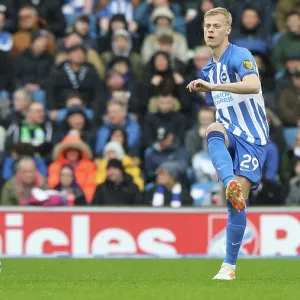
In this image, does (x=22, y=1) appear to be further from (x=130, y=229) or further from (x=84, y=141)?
(x=130, y=229)

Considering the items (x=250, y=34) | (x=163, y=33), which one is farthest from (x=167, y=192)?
(x=250, y=34)

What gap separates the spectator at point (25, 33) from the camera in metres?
17.4

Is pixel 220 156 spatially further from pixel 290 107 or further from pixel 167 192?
pixel 290 107

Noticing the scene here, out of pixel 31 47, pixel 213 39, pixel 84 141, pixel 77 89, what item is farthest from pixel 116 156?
pixel 213 39

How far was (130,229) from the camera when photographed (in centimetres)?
1323

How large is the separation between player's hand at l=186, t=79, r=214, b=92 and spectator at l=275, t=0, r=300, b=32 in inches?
375

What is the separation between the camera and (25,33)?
57.5 feet

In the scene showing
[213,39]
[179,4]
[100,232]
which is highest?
[179,4]

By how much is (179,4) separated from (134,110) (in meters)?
2.82

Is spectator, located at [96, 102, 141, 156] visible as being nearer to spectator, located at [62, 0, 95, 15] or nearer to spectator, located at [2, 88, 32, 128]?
spectator, located at [2, 88, 32, 128]

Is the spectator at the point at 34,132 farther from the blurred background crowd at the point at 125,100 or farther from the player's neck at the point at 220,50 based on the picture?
the player's neck at the point at 220,50

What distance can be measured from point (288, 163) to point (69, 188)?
3.16 meters

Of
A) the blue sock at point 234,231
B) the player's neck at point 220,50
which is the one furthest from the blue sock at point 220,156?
the player's neck at point 220,50

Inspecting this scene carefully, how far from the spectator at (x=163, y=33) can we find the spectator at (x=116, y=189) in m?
3.39
